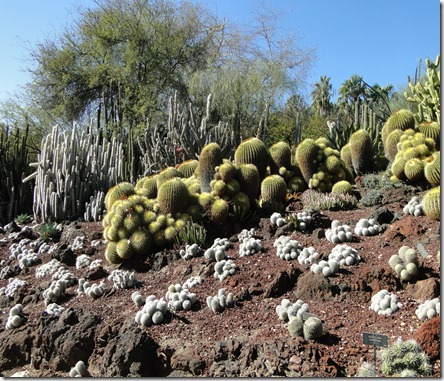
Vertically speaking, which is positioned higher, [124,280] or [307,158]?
[307,158]

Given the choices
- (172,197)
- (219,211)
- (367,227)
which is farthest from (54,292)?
(367,227)

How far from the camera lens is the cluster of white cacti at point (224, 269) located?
5.50 meters

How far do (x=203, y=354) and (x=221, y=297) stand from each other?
2.61 feet

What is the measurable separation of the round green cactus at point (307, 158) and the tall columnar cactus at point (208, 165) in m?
1.32

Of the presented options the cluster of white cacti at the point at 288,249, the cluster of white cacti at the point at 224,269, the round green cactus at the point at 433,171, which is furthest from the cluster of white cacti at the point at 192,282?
the round green cactus at the point at 433,171

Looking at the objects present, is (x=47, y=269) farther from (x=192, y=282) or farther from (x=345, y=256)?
(x=345, y=256)

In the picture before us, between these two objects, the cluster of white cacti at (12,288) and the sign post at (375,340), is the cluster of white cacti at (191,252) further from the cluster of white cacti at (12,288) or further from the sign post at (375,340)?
the sign post at (375,340)

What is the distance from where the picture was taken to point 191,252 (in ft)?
20.4

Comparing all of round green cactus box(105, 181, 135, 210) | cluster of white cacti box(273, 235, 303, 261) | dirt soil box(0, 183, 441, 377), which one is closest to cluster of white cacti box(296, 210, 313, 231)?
dirt soil box(0, 183, 441, 377)

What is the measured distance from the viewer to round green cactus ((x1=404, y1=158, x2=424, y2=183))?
6877mm

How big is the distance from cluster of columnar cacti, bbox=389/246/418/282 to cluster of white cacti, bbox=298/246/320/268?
2.55ft

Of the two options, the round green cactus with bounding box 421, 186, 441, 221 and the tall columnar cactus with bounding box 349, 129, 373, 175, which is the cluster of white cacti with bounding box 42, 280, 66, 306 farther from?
the tall columnar cactus with bounding box 349, 129, 373, 175

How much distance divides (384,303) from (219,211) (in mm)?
2920

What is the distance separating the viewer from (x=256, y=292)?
5.07 metres
